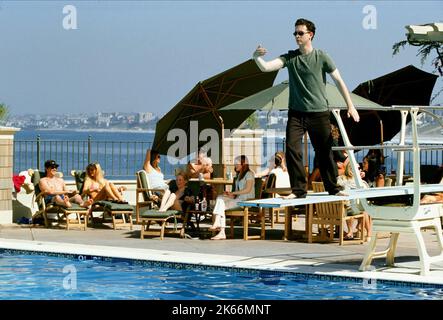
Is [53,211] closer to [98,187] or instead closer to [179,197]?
Answer: [98,187]

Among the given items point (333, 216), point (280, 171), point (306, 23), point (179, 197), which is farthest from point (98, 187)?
point (306, 23)

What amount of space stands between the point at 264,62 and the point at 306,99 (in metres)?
0.69

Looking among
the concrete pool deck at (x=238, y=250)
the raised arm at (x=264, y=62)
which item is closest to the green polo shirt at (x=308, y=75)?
the raised arm at (x=264, y=62)

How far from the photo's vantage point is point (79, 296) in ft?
32.0

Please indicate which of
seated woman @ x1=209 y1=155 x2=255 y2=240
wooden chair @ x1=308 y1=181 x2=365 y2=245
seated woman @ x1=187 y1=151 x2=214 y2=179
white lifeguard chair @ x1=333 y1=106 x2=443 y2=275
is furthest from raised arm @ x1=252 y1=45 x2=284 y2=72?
seated woman @ x1=187 y1=151 x2=214 y2=179

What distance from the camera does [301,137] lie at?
31.8ft

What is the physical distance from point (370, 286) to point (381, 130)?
23.0 feet

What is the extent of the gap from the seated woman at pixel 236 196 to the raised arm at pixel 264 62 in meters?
4.30

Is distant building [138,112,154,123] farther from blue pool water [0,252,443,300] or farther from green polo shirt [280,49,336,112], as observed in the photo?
green polo shirt [280,49,336,112]

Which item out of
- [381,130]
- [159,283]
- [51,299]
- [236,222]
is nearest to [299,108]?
[159,283]

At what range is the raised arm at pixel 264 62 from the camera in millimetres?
8938

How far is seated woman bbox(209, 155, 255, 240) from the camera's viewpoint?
44.1 ft

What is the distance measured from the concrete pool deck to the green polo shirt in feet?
5.98

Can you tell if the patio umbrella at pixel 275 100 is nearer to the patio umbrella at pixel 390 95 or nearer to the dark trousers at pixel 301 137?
the patio umbrella at pixel 390 95
